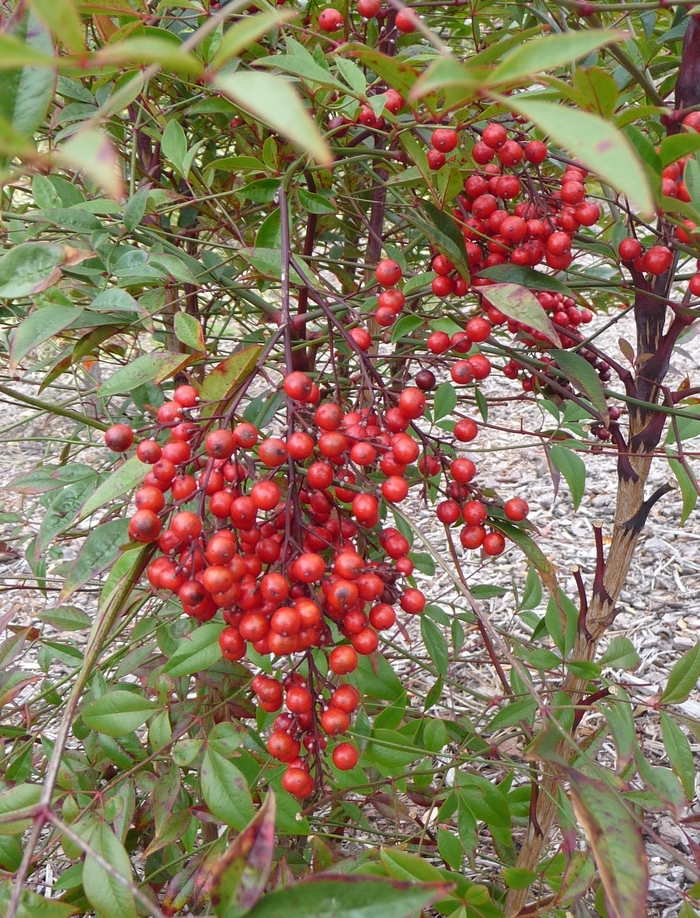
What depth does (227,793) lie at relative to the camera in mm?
772

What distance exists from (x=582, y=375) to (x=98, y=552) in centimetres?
56

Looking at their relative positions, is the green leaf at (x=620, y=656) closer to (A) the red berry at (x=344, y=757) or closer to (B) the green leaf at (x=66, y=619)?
(A) the red berry at (x=344, y=757)

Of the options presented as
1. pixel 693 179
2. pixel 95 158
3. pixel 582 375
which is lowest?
pixel 95 158

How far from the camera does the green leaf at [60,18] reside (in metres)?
0.30

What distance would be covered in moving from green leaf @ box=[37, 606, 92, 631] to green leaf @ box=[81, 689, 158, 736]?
233 mm

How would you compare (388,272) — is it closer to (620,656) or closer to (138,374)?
(138,374)

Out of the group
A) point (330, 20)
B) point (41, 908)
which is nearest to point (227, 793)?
point (41, 908)

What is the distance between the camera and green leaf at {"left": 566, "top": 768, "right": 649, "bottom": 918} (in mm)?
474

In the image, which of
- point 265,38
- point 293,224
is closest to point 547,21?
point 265,38

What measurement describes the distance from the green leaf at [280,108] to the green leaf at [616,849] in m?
0.46

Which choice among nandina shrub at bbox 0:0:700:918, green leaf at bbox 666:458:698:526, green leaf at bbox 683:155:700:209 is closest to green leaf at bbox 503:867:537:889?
nandina shrub at bbox 0:0:700:918

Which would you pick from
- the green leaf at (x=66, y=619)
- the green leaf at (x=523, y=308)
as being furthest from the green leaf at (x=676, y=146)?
the green leaf at (x=66, y=619)

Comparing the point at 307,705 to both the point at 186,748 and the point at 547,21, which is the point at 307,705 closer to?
the point at 186,748

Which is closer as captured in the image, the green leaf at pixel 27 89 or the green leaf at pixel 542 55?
the green leaf at pixel 542 55
